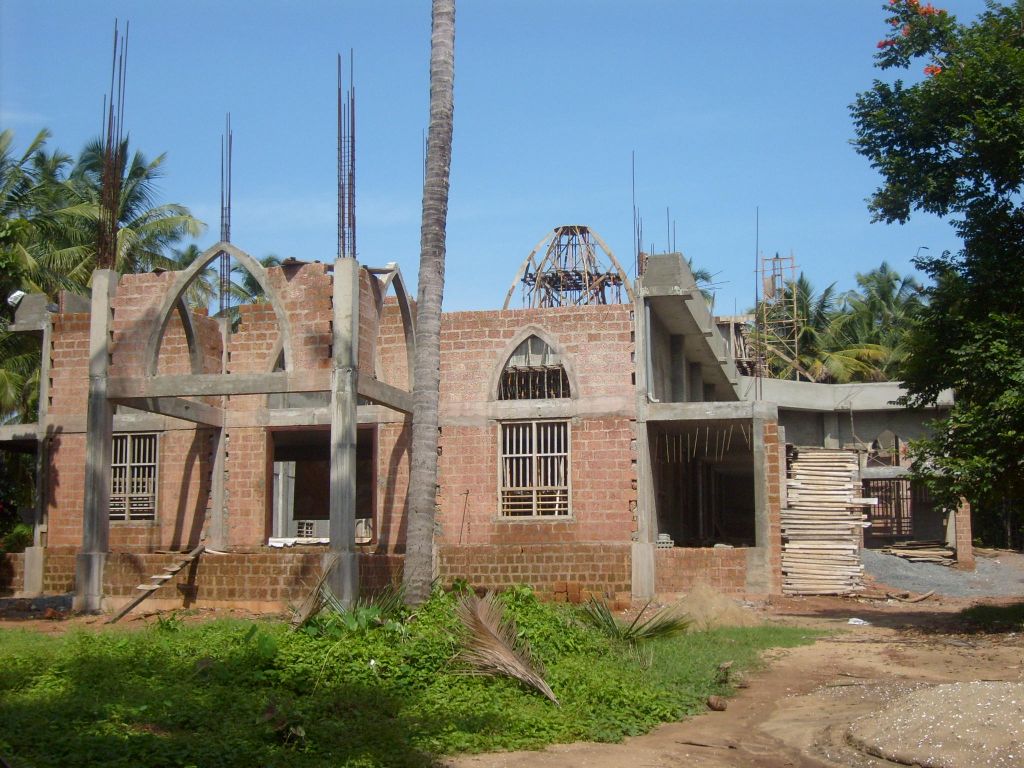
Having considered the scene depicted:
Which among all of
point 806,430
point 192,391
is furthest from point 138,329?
point 806,430

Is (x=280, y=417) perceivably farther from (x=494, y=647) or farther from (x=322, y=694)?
(x=322, y=694)

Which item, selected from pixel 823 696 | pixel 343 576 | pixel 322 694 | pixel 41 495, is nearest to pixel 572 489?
pixel 343 576

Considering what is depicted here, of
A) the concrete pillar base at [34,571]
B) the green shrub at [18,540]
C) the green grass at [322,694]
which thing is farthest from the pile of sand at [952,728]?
the green shrub at [18,540]

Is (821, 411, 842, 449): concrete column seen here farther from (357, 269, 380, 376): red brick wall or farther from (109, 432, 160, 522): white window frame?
(109, 432, 160, 522): white window frame

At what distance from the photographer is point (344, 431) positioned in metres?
16.8

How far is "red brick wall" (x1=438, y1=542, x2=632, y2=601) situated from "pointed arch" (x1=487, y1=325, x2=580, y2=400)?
116 inches

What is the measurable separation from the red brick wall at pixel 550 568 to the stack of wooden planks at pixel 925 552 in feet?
37.6

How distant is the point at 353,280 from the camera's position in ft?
56.3

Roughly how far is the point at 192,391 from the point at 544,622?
318 inches

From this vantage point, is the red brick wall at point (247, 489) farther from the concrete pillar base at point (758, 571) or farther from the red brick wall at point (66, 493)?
the concrete pillar base at point (758, 571)

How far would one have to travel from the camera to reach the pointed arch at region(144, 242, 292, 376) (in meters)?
17.9

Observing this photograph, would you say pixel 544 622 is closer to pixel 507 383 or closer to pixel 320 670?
pixel 320 670

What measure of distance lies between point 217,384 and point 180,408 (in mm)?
2433

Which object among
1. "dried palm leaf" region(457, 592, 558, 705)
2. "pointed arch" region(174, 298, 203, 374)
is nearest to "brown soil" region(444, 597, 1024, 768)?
"dried palm leaf" region(457, 592, 558, 705)
